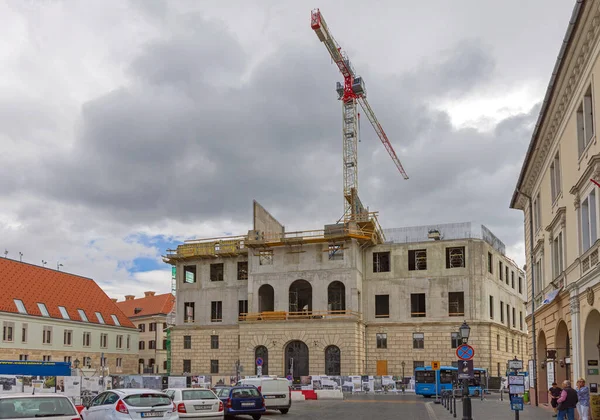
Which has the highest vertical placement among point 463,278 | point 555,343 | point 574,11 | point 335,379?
point 574,11

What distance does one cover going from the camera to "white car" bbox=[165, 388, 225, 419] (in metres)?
21.8

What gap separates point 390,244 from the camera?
61.8 meters

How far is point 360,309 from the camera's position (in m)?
59.9

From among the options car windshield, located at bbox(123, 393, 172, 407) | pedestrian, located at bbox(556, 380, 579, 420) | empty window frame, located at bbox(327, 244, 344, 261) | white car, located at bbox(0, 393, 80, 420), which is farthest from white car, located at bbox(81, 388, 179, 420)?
empty window frame, located at bbox(327, 244, 344, 261)

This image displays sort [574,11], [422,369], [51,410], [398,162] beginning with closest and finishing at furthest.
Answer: [51,410], [574,11], [422,369], [398,162]

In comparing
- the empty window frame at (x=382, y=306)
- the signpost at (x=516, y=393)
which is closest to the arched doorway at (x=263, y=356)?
the empty window frame at (x=382, y=306)

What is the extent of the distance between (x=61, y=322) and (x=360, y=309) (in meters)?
27.9

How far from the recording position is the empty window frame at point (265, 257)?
205ft

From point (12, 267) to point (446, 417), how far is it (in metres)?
49.4

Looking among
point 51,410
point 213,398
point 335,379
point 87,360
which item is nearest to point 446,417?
point 213,398

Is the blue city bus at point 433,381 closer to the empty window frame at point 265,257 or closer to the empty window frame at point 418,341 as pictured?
the empty window frame at point 418,341

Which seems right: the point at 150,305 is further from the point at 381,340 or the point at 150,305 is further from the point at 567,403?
the point at 567,403

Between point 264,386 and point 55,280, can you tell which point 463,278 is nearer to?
point 264,386

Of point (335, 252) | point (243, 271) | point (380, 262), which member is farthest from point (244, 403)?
point (243, 271)
